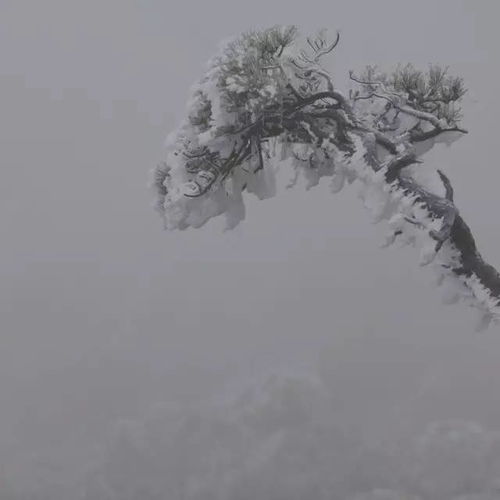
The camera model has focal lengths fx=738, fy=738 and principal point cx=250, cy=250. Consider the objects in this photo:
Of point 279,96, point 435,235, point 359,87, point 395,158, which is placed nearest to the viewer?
point 435,235

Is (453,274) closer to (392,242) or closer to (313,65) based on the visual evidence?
(392,242)

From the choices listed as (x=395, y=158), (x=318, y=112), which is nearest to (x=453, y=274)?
(x=395, y=158)

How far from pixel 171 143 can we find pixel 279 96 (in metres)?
1.66

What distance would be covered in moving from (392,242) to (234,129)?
270cm

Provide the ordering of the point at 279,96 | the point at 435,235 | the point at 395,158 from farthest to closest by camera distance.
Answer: the point at 279,96 < the point at 395,158 < the point at 435,235

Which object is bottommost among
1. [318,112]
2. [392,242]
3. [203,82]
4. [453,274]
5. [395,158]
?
[453,274]

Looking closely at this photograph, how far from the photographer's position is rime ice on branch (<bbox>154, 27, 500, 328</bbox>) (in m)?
9.24

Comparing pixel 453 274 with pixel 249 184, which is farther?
pixel 249 184

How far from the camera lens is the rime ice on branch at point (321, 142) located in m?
9.24

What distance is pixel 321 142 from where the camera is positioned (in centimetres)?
1104

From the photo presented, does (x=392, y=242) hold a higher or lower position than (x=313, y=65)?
lower

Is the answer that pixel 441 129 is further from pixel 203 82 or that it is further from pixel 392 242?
pixel 203 82

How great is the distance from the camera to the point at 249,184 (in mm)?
11641

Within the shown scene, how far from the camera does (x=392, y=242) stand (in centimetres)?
923
